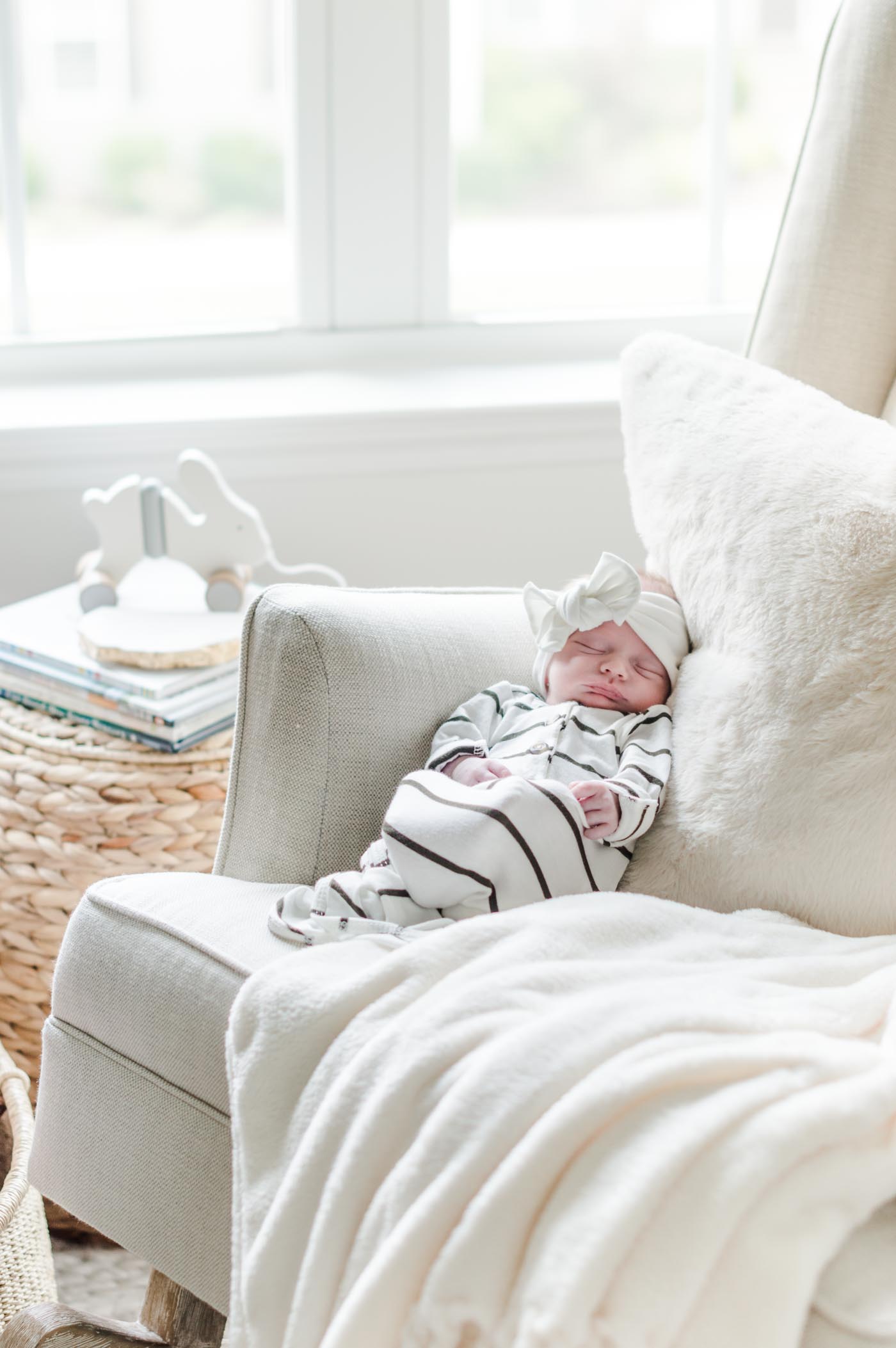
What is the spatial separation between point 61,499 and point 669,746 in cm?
102

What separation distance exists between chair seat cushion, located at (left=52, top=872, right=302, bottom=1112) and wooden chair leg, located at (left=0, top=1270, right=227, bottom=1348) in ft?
0.91

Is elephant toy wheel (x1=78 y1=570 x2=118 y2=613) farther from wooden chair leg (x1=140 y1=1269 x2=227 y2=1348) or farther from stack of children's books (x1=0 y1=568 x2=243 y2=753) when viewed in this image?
wooden chair leg (x1=140 y1=1269 x2=227 y2=1348)

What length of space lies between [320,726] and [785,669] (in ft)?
1.22

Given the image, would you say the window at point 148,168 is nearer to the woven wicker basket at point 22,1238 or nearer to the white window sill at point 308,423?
the white window sill at point 308,423

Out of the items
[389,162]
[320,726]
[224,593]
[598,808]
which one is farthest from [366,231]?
[598,808]

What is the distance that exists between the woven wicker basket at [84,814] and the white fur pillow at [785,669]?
0.54 metres

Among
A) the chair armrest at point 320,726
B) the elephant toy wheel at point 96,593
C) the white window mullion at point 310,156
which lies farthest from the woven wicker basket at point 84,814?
the white window mullion at point 310,156

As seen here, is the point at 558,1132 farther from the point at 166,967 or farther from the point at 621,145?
the point at 621,145

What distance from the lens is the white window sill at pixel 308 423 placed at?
1815mm

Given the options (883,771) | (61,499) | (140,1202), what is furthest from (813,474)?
(61,499)

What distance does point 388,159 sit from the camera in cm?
196

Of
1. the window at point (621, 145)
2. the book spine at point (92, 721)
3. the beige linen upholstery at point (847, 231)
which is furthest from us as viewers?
the window at point (621, 145)

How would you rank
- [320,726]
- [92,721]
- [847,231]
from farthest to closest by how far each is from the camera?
1. [92,721]
2. [847,231]
3. [320,726]

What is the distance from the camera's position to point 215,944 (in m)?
1.03
